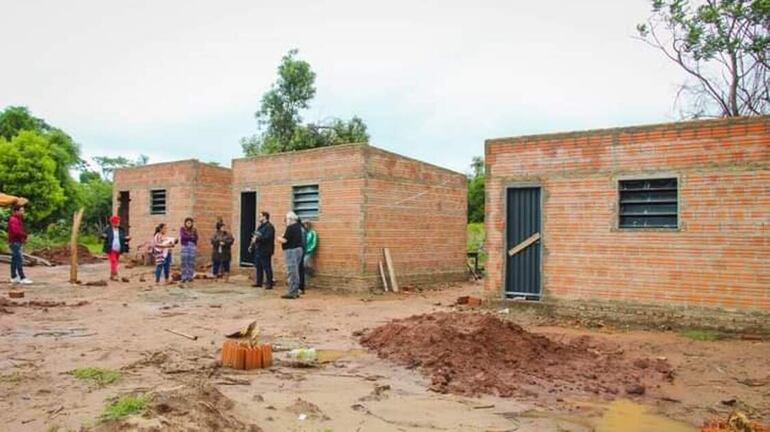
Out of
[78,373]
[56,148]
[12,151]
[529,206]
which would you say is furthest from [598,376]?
[56,148]

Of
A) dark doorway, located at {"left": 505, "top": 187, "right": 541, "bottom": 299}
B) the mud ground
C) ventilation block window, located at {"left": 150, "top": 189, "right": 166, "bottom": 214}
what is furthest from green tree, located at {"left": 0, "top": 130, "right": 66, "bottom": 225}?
dark doorway, located at {"left": 505, "top": 187, "right": 541, "bottom": 299}

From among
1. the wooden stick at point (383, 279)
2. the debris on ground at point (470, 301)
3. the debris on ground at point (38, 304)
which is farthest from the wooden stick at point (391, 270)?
the debris on ground at point (38, 304)

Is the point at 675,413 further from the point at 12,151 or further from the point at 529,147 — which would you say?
the point at 12,151

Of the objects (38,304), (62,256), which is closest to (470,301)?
(38,304)

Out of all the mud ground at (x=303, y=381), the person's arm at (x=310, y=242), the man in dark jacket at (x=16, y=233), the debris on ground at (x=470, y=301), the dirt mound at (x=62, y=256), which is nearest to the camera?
the mud ground at (x=303, y=381)

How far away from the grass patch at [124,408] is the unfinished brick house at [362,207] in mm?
10199

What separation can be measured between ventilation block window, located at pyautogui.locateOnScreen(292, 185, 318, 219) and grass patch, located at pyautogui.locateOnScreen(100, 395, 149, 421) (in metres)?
11.3

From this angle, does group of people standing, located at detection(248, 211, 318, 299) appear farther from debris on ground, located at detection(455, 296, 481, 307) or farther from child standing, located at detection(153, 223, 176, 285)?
debris on ground, located at detection(455, 296, 481, 307)

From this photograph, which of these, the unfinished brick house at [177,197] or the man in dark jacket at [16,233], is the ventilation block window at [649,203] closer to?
the man in dark jacket at [16,233]

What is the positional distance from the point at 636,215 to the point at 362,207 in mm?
6766

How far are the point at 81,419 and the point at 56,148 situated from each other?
31.7 metres

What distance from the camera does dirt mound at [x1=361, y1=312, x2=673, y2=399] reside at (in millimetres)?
7012

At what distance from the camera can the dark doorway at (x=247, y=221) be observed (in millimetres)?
18984

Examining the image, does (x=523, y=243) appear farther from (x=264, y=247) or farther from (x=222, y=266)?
(x=222, y=266)
